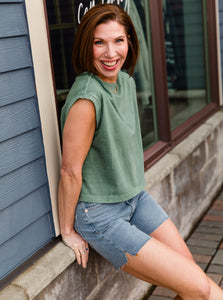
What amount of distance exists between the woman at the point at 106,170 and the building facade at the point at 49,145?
0.37 ft

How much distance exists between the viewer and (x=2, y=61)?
6.32 feet

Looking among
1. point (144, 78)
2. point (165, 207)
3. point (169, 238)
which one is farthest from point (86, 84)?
point (165, 207)

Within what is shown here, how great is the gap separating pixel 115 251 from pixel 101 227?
0.41 feet

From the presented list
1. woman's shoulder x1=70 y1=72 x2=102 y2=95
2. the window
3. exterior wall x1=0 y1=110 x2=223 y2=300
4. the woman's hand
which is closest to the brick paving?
exterior wall x1=0 y1=110 x2=223 y2=300

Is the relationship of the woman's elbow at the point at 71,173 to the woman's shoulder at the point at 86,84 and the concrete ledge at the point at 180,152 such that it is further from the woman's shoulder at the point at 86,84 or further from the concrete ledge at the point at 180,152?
the concrete ledge at the point at 180,152

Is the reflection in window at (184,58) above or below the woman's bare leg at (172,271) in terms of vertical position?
above

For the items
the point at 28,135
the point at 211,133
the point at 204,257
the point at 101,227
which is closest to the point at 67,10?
the point at 28,135

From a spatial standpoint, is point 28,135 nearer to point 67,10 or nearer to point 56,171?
point 56,171

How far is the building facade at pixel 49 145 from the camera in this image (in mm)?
1988

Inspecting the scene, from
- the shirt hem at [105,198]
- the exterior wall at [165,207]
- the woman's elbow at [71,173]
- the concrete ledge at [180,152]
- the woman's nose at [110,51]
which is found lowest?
the exterior wall at [165,207]

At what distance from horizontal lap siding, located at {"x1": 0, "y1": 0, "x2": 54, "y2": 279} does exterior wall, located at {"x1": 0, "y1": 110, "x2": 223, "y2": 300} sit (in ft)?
0.41

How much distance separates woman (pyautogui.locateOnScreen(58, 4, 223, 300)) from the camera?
2074mm

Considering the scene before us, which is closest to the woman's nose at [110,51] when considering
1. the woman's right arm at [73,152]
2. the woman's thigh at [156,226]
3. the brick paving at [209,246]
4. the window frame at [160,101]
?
the woman's right arm at [73,152]

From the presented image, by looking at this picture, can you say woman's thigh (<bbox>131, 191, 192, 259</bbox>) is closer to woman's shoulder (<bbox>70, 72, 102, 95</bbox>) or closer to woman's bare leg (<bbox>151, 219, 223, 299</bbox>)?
woman's bare leg (<bbox>151, 219, 223, 299</bbox>)
